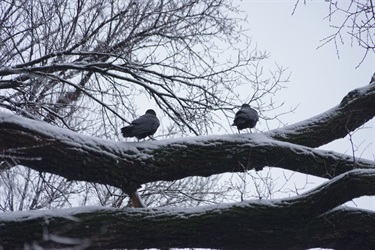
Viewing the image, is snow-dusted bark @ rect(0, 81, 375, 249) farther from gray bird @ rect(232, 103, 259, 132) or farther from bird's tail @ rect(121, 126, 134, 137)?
gray bird @ rect(232, 103, 259, 132)

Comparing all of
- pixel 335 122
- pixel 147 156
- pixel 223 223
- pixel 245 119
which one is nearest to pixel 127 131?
pixel 147 156

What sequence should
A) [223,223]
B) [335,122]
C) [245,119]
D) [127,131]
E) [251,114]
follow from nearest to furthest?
[223,223]
[335,122]
[127,131]
[245,119]
[251,114]

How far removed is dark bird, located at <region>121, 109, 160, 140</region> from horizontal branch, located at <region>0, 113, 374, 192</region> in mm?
910

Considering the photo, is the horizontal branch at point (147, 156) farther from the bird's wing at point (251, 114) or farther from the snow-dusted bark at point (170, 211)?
the bird's wing at point (251, 114)

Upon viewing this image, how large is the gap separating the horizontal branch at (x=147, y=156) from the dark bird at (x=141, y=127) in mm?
910

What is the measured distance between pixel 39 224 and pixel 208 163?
150cm

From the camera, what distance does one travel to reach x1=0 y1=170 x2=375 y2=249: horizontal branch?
4.32 m

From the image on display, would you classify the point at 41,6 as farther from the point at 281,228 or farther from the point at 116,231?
the point at 281,228

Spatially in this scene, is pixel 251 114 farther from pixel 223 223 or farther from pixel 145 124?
pixel 223 223

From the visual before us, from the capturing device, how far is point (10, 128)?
440cm

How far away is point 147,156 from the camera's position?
481cm

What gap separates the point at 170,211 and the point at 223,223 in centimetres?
43

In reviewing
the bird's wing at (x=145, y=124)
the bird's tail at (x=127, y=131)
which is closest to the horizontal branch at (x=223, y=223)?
the bird's tail at (x=127, y=131)

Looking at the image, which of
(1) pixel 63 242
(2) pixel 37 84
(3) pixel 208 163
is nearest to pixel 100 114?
(2) pixel 37 84
